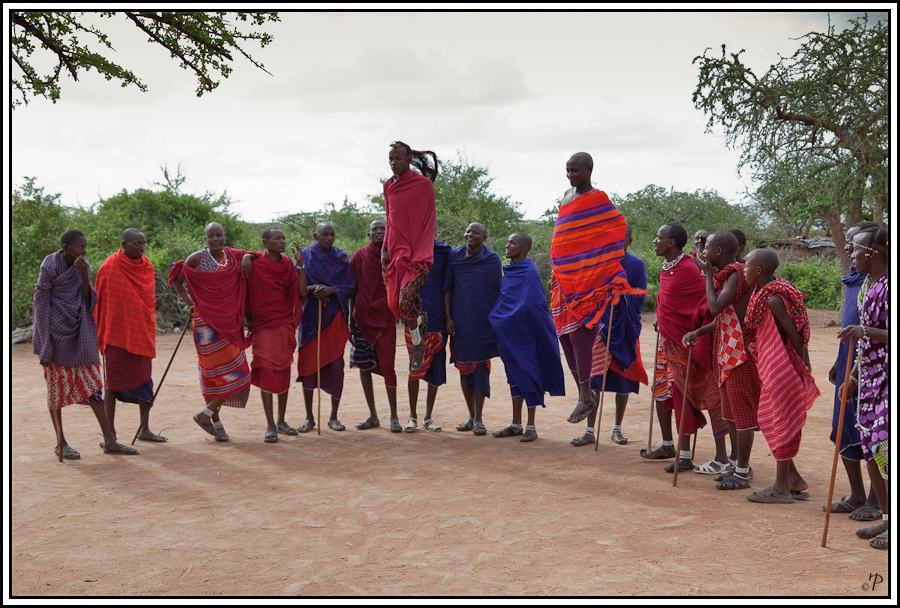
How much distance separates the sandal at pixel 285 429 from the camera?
767cm

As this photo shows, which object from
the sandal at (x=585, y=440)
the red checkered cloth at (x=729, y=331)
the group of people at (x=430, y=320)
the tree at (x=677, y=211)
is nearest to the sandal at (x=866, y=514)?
the group of people at (x=430, y=320)

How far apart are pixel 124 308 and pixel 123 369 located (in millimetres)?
538

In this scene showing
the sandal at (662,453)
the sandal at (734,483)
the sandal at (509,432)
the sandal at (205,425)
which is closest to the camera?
the sandal at (734,483)

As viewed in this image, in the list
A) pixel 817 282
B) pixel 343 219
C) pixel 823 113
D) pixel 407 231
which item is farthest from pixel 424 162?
pixel 343 219

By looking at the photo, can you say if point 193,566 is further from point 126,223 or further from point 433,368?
point 126,223

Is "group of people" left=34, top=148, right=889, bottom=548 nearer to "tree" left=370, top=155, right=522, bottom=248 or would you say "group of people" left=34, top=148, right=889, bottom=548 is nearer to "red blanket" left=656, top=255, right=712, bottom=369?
"red blanket" left=656, top=255, right=712, bottom=369

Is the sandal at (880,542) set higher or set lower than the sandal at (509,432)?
lower

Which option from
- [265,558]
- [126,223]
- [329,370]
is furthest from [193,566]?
[126,223]

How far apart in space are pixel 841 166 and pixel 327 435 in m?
13.1

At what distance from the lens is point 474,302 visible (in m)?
7.64

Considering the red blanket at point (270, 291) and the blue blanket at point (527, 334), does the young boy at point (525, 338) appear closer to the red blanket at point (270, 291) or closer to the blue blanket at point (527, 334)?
the blue blanket at point (527, 334)

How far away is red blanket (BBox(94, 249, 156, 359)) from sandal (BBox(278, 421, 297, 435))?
1356mm

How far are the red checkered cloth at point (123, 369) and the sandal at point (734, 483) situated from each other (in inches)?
194

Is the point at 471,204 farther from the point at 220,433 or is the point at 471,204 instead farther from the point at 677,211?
the point at 220,433
